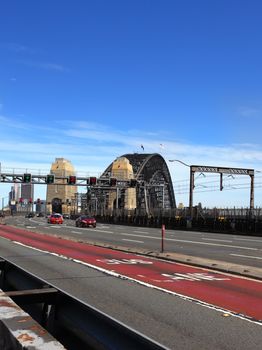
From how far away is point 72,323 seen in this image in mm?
5371

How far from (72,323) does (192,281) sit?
23.1ft

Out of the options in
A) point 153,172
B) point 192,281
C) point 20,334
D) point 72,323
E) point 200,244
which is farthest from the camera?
point 153,172

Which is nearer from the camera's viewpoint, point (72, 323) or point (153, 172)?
point (72, 323)

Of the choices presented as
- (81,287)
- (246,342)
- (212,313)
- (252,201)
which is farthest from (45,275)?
(252,201)

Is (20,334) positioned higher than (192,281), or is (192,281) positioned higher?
(20,334)

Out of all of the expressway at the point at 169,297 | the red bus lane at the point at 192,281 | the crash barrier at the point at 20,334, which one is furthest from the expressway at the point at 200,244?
the crash barrier at the point at 20,334

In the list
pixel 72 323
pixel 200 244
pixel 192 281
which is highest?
pixel 72 323

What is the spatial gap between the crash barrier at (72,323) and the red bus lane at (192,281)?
345 cm

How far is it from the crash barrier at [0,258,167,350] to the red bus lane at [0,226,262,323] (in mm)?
3446

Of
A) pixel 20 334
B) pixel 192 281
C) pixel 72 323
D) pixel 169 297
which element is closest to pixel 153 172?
pixel 192 281

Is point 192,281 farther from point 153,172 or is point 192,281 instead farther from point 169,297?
point 153,172

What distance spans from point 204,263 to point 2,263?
810 centimetres

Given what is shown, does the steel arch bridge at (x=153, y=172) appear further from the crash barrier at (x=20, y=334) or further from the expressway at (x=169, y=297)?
the crash barrier at (x=20, y=334)

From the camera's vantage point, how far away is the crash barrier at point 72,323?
421 cm
